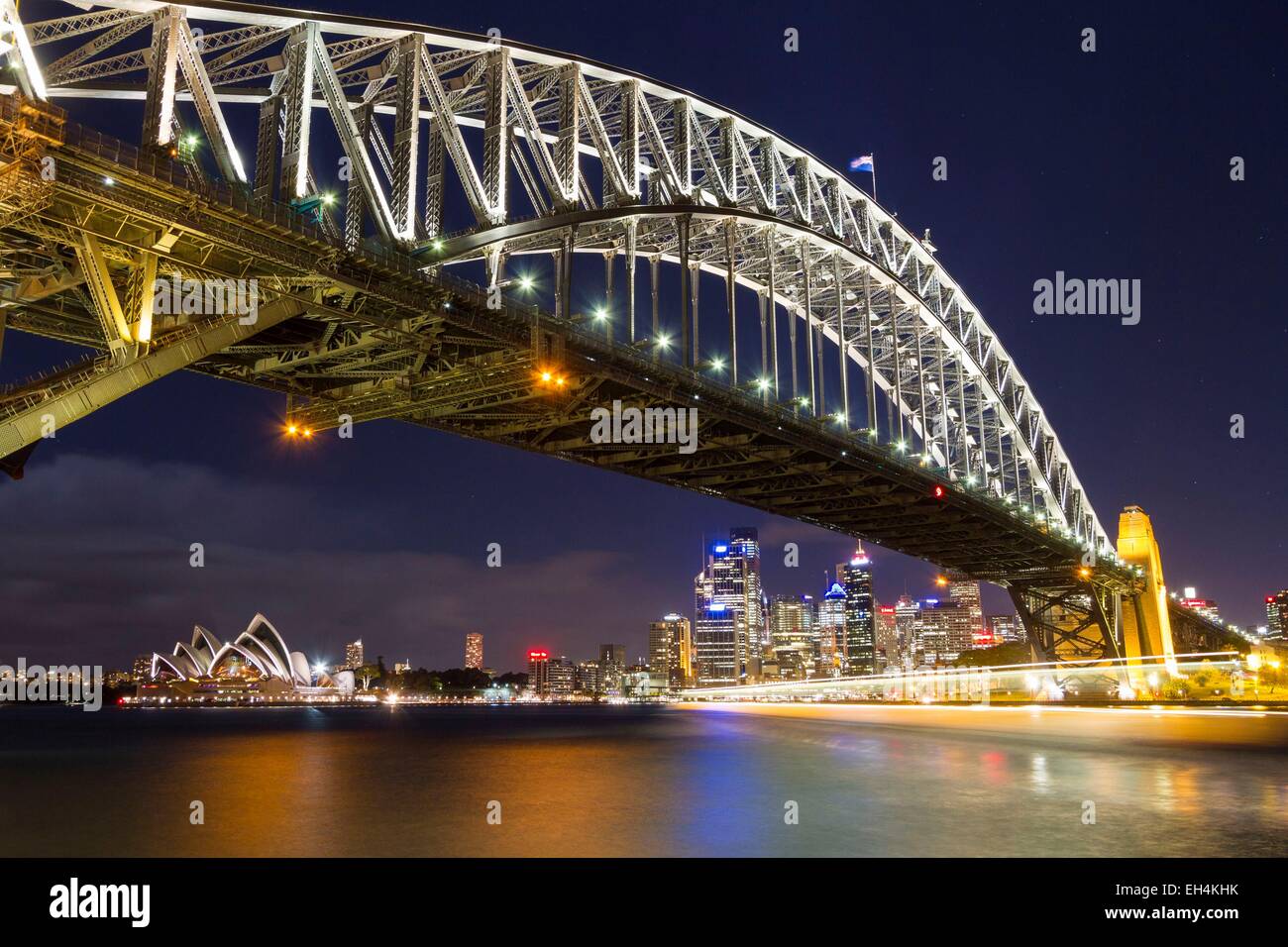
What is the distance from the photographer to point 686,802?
1827 cm

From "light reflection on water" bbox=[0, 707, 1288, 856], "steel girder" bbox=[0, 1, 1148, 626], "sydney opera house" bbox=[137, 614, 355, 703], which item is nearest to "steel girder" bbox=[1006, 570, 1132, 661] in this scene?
"steel girder" bbox=[0, 1, 1148, 626]

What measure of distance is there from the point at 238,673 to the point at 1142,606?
12696 centimetres

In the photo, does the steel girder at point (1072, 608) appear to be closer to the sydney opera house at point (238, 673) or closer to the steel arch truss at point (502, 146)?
the steel arch truss at point (502, 146)

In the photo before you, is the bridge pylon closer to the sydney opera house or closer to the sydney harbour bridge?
the sydney harbour bridge

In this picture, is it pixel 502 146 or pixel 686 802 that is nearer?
pixel 686 802

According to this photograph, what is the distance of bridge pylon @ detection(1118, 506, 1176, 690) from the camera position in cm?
8481

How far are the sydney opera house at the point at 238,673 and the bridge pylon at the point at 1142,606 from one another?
101m

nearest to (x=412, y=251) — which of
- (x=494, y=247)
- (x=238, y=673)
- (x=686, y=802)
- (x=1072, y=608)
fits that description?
(x=494, y=247)

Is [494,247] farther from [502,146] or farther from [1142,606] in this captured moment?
[1142,606]

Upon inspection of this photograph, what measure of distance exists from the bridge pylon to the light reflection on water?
59416mm

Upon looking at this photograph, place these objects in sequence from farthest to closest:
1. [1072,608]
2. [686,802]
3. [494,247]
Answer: [1072,608] < [494,247] < [686,802]

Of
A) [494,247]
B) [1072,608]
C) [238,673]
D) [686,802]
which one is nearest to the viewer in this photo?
[686,802]
